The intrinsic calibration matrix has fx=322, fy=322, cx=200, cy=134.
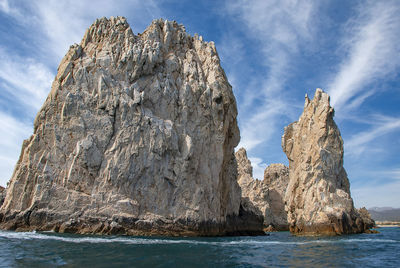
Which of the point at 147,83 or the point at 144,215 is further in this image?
the point at 147,83

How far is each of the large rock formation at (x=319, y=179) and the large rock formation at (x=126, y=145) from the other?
969cm

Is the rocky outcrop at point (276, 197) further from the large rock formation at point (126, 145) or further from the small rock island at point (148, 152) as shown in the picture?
the large rock formation at point (126, 145)

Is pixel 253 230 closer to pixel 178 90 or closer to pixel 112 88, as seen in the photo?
pixel 178 90

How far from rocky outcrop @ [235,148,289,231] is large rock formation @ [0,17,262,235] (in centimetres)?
3789

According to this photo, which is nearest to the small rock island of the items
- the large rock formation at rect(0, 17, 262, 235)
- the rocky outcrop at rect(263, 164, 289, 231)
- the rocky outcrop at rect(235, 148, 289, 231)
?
the large rock formation at rect(0, 17, 262, 235)

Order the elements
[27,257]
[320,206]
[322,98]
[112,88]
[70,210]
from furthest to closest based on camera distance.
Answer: [322,98] < [320,206] < [112,88] < [70,210] < [27,257]

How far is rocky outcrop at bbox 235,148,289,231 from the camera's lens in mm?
78125

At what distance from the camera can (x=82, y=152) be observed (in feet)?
98.2

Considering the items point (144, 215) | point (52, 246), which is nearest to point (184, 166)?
point (144, 215)

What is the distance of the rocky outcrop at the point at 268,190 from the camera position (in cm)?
7812

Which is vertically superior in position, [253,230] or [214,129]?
[214,129]

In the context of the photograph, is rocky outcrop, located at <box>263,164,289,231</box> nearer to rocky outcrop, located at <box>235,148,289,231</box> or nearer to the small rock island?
rocky outcrop, located at <box>235,148,289,231</box>

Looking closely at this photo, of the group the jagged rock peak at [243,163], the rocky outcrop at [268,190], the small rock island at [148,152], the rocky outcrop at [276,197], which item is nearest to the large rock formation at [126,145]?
the small rock island at [148,152]

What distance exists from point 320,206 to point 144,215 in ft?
71.2
